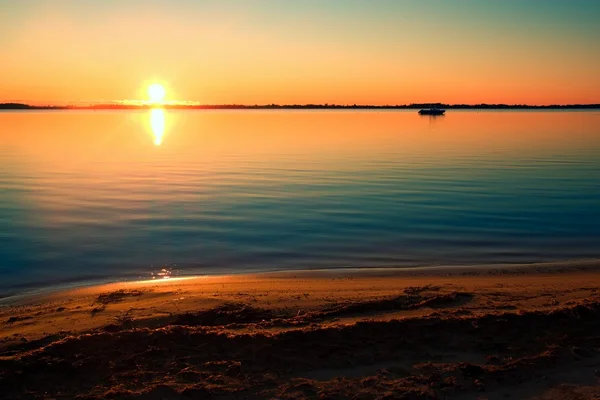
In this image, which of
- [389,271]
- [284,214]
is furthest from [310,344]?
[284,214]

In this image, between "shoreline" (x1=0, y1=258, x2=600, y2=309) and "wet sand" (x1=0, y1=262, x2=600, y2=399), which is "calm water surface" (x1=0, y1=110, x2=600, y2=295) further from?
"wet sand" (x1=0, y1=262, x2=600, y2=399)

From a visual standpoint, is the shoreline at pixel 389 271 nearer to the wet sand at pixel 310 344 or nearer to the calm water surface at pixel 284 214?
the calm water surface at pixel 284 214

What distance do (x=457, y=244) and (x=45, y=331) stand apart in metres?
11.7

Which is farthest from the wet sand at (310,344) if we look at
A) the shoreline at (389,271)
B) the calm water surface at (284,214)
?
the calm water surface at (284,214)

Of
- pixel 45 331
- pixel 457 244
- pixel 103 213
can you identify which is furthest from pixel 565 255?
pixel 103 213

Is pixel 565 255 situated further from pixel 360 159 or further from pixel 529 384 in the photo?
pixel 360 159

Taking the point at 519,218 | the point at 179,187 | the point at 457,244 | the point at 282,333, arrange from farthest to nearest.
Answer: the point at 179,187 → the point at 519,218 → the point at 457,244 → the point at 282,333

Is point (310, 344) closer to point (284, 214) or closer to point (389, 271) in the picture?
point (389, 271)

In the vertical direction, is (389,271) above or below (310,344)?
below

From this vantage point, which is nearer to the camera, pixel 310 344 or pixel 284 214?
pixel 310 344

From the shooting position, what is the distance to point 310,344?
7305 mm

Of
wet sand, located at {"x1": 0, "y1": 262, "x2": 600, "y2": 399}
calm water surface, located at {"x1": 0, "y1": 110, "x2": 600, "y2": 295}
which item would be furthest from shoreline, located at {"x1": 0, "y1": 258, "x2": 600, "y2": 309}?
wet sand, located at {"x1": 0, "y1": 262, "x2": 600, "y2": 399}

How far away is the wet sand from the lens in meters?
6.29

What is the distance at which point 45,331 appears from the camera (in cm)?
826
